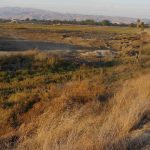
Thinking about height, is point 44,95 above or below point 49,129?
below

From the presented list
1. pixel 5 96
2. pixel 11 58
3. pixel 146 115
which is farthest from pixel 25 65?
pixel 146 115

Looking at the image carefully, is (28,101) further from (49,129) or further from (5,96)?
(49,129)

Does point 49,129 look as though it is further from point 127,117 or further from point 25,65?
point 25,65

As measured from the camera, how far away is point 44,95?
51.5 feet

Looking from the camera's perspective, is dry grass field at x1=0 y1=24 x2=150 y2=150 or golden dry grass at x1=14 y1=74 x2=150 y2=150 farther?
dry grass field at x1=0 y1=24 x2=150 y2=150

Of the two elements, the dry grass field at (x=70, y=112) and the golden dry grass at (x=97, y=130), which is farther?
the dry grass field at (x=70, y=112)

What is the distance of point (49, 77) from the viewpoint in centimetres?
2372

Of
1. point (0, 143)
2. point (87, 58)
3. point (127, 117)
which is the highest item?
point (127, 117)

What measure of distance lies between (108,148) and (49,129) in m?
1.53

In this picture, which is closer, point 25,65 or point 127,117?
point 127,117

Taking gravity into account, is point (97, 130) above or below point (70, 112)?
above

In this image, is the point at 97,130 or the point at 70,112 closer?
the point at 97,130

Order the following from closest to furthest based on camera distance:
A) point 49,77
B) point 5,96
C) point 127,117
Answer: point 127,117, point 5,96, point 49,77

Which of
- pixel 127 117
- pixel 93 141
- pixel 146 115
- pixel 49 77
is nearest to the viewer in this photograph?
pixel 93 141
